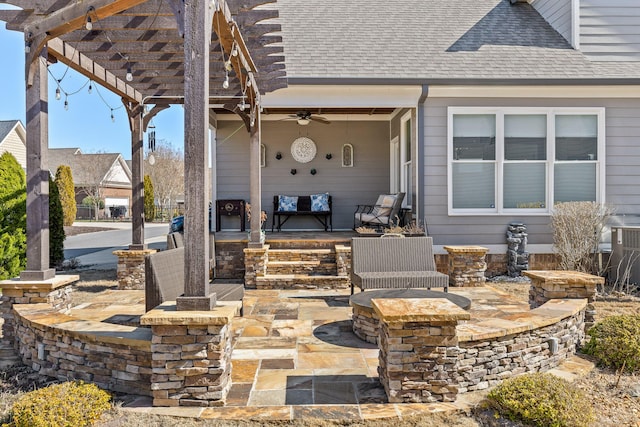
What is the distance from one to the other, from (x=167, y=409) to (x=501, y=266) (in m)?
6.17

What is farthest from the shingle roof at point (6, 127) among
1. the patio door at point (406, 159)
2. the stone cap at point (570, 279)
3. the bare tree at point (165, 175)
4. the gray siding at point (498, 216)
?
the stone cap at point (570, 279)

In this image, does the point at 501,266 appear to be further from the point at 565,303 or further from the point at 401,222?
the point at 565,303

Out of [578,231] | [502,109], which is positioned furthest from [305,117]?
[578,231]

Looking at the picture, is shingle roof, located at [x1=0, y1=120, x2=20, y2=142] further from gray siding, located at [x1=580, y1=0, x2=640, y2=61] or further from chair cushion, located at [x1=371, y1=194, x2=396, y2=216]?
gray siding, located at [x1=580, y1=0, x2=640, y2=61]

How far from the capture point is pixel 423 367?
290 centimetres

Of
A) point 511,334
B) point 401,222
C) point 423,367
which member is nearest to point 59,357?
point 423,367

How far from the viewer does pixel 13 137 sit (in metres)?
22.2

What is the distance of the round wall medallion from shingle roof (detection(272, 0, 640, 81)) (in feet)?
7.38

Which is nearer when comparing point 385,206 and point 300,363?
point 300,363

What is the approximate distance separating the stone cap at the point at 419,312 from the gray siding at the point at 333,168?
23.0 feet

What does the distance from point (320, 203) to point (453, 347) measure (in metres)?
7.06

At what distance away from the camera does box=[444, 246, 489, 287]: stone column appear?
671 cm

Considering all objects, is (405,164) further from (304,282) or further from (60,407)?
(60,407)

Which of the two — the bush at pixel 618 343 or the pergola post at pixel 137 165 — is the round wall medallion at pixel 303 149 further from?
the bush at pixel 618 343
